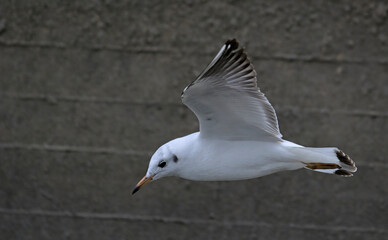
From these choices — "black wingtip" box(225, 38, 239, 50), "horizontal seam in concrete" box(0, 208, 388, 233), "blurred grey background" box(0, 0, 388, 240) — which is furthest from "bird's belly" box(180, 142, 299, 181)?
"horizontal seam in concrete" box(0, 208, 388, 233)

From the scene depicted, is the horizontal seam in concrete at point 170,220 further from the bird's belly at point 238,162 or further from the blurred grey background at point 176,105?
the bird's belly at point 238,162

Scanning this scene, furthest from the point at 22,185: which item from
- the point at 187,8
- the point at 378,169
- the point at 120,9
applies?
the point at 378,169

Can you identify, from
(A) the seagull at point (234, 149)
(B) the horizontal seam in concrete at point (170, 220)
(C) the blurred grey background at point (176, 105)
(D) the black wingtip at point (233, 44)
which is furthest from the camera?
(B) the horizontal seam in concrete at point (170, 220)

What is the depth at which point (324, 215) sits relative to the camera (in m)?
2.83

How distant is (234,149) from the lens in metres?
1.67

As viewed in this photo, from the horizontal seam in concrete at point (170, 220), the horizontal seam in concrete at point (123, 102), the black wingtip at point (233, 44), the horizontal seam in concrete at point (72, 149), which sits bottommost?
the horizontal seam in concrete at point (170, 220)

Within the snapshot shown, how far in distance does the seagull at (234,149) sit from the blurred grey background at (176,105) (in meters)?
1.05

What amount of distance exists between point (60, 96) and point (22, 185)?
0.48 m

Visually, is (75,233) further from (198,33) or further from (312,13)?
(312,13)

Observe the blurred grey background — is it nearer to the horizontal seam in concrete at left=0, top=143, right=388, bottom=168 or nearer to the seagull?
the horizontal seam in concrete at left=0, top=143, right=388, bottom=168

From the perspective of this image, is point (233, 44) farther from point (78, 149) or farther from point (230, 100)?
point (78, 149)

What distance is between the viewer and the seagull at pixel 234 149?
5.18 feet

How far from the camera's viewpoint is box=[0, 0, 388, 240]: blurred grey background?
268cm

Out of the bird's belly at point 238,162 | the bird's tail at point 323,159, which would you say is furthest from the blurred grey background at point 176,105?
the bird's belly at point 238,162
